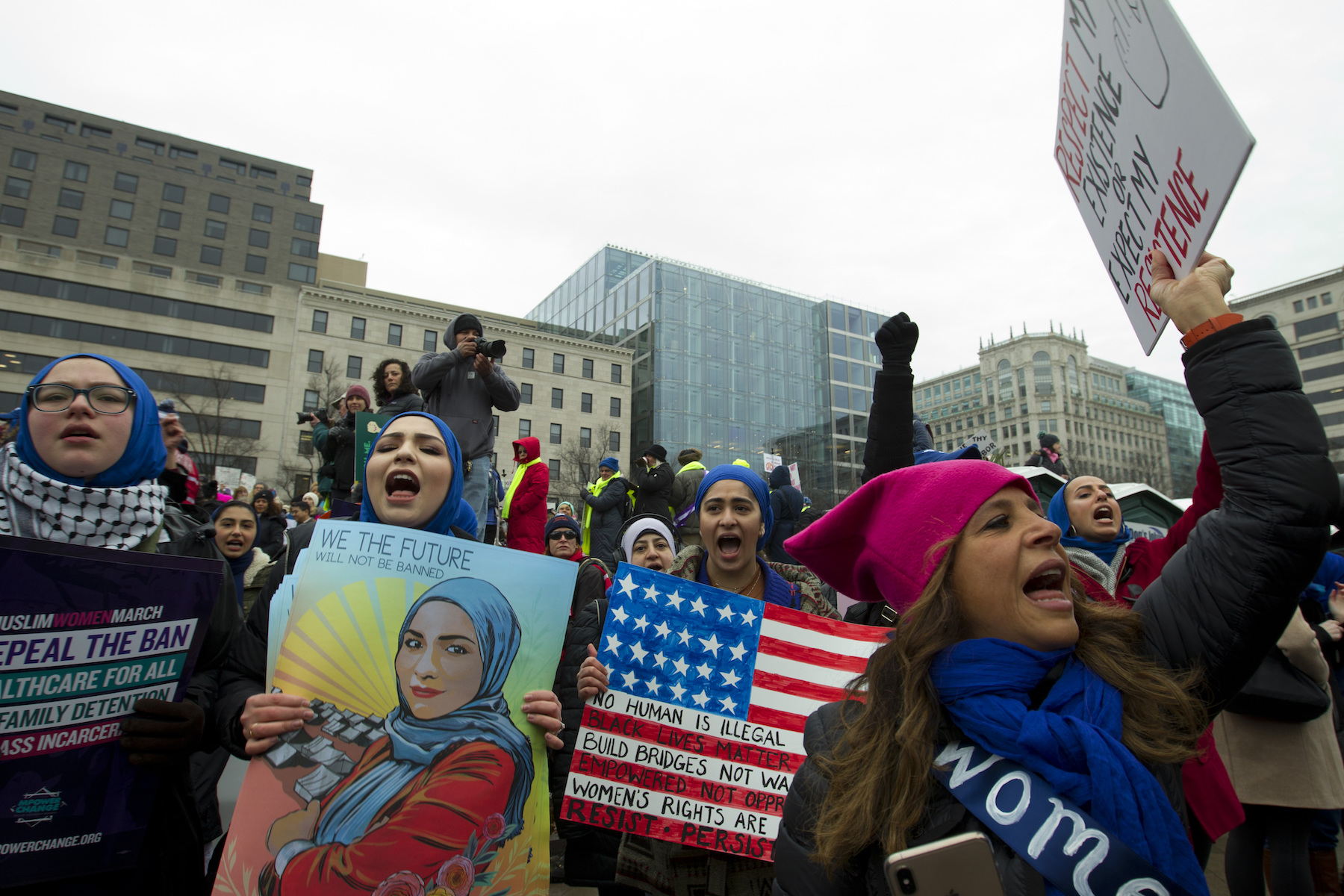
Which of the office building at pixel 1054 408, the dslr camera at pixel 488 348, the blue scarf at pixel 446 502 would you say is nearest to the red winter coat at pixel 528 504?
the dslr camera at pixel 488 348

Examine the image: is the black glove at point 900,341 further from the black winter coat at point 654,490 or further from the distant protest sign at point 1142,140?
the black winter coat at point 654,490

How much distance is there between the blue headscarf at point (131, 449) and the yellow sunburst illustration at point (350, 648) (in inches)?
34.3

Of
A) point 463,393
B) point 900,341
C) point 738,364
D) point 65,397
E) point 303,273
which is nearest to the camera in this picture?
point 65,397

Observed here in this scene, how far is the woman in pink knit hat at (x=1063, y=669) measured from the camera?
1377 mm

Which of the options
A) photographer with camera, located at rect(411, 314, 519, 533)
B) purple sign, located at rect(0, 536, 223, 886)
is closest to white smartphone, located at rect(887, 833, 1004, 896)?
purple sign, located at rect(0, 536, 223, 886)

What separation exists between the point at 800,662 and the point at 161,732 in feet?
7.01

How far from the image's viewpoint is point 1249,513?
144cm

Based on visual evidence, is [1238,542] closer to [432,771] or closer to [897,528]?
[897,528]

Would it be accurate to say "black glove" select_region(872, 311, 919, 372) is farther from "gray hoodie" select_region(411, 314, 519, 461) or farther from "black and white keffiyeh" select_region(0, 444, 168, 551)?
"gray hoodie" select_region(411, 314, 519, 461)

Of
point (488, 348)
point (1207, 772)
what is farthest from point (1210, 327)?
point (488, 348)

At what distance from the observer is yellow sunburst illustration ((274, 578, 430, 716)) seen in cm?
204

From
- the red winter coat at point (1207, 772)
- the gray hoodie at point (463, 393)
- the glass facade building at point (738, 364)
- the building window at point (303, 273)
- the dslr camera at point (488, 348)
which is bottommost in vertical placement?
the red winter coat at point (1207, 772)

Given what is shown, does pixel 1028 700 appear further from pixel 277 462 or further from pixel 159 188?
pixel 159 188

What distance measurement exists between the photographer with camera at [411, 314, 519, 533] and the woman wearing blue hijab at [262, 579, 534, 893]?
10.4 ft
